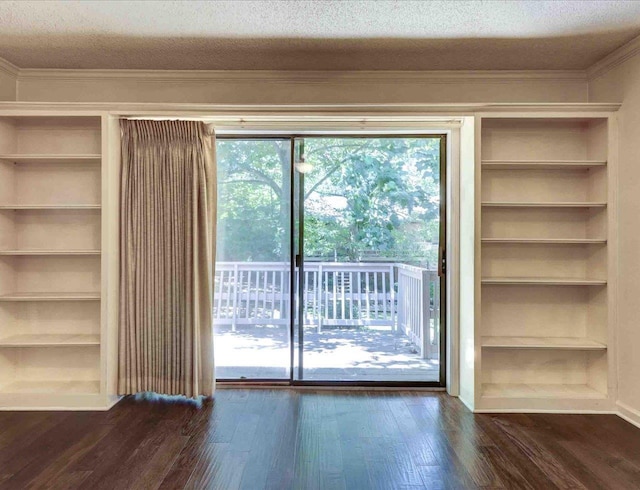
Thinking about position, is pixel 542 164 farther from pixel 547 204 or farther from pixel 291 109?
pixel 291 109

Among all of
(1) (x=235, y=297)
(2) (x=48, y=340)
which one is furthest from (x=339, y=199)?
(2) (x=48, y=340)

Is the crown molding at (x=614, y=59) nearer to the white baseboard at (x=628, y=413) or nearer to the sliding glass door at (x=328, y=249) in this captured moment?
the sliding glass door at (x=328, y=249)

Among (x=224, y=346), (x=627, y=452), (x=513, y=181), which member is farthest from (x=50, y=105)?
(x=627, y=452)

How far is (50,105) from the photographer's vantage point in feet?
9.57

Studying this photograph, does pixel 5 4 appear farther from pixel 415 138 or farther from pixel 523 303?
pixel 523 303

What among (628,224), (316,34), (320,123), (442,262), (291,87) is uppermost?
(316,34)

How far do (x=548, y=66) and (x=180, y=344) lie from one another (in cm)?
347

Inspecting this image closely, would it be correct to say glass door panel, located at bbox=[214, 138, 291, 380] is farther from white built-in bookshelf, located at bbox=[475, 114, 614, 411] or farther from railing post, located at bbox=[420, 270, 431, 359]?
white built-in bookshelf, located at bbox=[475, 114, 614, 411]

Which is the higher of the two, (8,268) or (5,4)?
(5,4)

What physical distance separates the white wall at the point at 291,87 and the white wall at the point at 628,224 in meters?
0.39

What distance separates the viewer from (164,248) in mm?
3062

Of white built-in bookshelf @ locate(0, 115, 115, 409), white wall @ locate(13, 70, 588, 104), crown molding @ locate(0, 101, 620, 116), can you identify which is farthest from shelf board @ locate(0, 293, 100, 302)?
white wall @ locate(13, 70, 588, 104)

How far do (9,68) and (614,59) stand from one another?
4439 mm

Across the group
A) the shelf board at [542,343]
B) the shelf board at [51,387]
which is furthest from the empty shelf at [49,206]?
the shelf board at [542,343]
